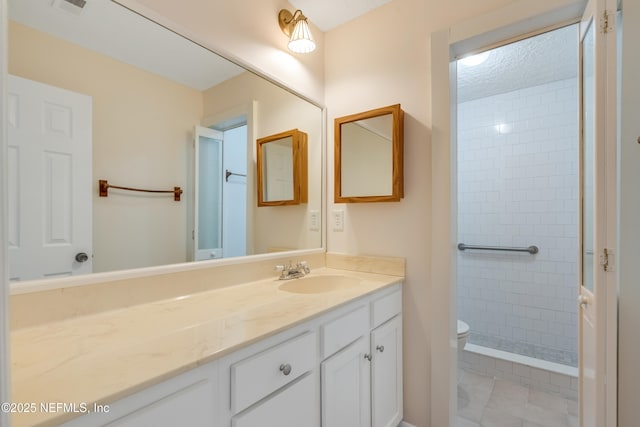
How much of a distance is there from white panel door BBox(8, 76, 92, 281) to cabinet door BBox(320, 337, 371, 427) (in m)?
0.92

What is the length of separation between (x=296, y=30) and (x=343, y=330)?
1563mm

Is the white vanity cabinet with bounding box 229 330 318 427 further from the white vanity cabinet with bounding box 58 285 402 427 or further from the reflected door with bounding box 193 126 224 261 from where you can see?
the reflected door with bounding box 193 126 224 261

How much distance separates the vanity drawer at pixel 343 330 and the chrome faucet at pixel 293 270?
47cm

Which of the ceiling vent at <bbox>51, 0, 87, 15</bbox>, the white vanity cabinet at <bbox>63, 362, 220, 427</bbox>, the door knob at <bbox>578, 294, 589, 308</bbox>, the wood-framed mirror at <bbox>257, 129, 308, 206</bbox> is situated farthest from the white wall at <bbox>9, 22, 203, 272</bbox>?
the door knob at <bbox>578, 294, 589, 308</bbox>

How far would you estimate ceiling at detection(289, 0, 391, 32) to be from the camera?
1694mm

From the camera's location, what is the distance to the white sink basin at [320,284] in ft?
5.09

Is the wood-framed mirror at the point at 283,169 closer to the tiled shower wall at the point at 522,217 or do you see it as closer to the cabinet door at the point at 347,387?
the cabinet door at the point at 347,387

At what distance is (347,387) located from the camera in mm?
1164

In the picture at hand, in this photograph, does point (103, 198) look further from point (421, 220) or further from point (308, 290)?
point (421, 220)

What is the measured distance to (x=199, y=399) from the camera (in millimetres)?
671

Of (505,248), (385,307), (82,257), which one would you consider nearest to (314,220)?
(385,307)

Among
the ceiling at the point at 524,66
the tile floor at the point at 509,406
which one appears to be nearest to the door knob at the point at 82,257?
the tile floor at the point at 509,406

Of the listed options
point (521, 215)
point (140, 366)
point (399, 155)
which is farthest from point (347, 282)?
point (521, 215)

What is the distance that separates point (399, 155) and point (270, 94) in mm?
795
